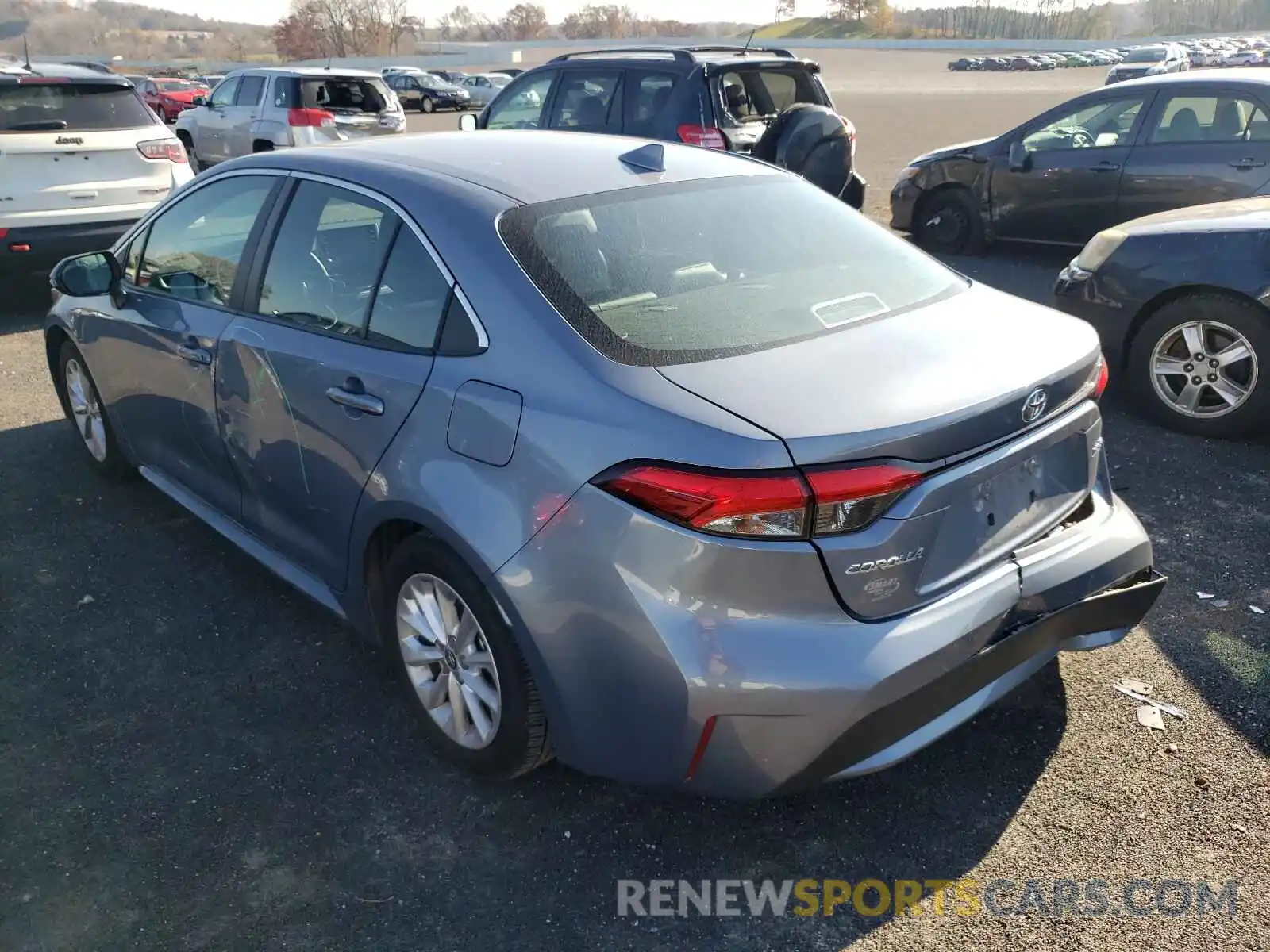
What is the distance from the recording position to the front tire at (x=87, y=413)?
4.76 metres

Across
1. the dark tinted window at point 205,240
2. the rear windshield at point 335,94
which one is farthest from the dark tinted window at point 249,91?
the dark tinted window at point 205,240

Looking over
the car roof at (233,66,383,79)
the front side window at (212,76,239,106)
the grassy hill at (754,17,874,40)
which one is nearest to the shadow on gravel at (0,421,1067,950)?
the car roof at (233,66,383,79)

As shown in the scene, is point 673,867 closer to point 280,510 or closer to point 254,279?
point 280,510

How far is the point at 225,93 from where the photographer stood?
15.1 meters

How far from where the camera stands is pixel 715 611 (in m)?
2.20

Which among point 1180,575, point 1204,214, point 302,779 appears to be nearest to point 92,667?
point 302,779

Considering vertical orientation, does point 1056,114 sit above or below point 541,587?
above

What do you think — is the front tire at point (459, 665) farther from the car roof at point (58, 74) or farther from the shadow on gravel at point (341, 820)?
the car roof at point (58, 74)

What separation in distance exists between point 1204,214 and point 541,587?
15.4 feet

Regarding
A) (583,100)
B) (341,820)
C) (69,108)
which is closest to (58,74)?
(69,108)

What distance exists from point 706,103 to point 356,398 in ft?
21.8

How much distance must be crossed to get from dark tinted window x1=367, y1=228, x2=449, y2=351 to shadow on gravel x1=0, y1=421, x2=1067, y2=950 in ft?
3.89

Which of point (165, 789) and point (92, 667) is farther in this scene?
point (92, 667)

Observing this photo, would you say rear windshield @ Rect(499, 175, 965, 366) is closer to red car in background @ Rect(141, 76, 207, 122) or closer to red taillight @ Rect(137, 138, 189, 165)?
red taillight @ Rect(137, 138, 189, 165)
